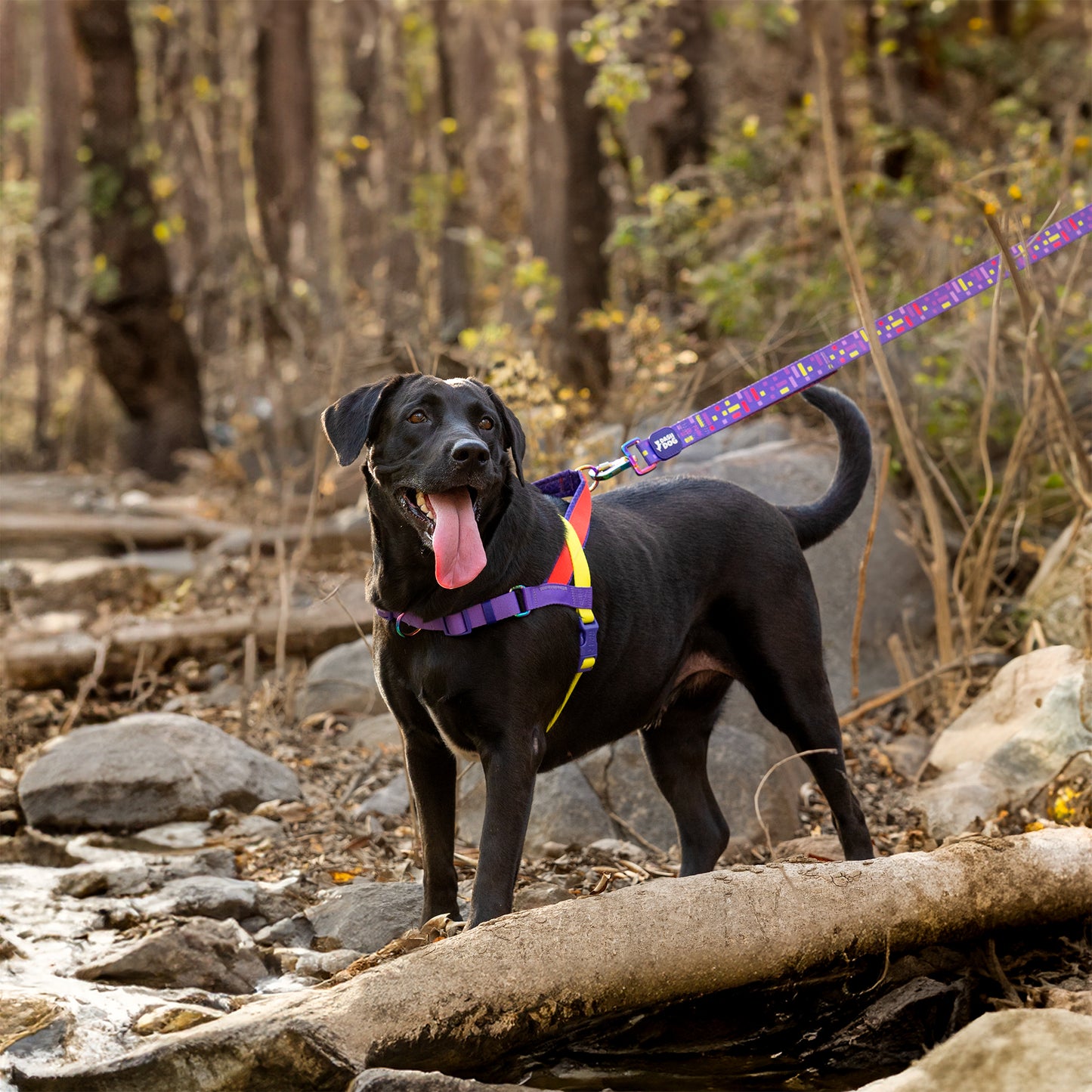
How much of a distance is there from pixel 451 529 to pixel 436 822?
3.26ft

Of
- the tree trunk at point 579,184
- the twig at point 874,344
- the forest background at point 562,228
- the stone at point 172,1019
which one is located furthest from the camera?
the tree trunk at point 579,184

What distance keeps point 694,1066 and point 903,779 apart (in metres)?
2.78

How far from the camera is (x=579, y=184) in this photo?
43.7ft

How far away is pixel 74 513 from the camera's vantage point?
12.4m

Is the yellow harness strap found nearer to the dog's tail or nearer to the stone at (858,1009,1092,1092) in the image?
the dog's tail

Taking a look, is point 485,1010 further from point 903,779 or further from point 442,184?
point 442,184

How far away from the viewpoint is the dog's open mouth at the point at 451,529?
361 centimetres

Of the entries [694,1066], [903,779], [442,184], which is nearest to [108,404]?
[442,184]

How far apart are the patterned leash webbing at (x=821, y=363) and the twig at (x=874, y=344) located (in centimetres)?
13

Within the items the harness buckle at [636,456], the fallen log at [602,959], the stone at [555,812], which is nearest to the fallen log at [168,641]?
the stone at [555,812]

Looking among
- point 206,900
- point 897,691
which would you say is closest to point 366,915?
point 206,900

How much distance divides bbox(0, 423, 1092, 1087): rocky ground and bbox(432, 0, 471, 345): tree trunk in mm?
11820

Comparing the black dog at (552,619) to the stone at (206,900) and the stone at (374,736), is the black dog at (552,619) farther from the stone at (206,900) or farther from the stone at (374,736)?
the stone at (374,736)

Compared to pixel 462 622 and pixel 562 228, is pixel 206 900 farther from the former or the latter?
pixel 562 228
